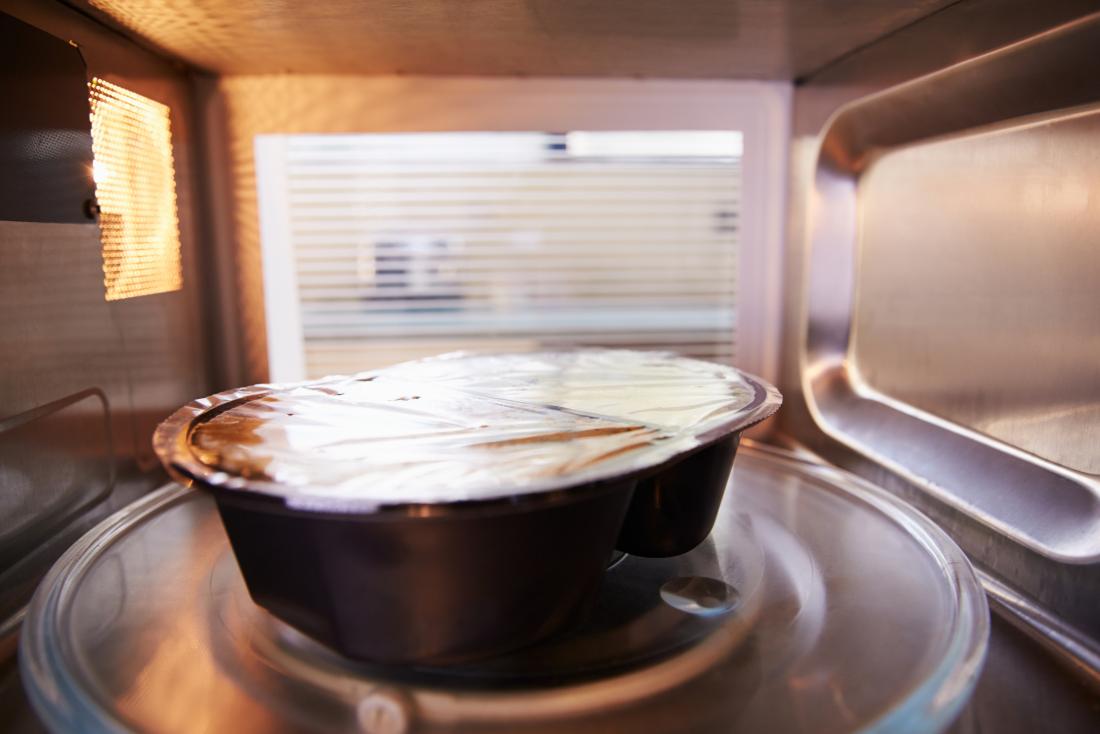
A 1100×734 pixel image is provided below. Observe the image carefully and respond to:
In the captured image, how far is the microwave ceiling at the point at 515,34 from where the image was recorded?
29.2 inches

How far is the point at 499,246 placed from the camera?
1.15m

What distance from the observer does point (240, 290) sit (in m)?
1.06

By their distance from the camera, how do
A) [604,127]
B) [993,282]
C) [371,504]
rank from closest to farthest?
[371,504]
[993,282]
[604,127]

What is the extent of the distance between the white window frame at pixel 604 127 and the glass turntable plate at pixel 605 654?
0.43 metres

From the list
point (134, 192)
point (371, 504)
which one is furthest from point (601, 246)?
point (371, 504)

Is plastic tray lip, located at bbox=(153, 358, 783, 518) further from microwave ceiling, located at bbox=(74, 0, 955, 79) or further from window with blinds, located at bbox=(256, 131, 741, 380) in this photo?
window with blinds, located at bbox=(256, 131, 741, 380)

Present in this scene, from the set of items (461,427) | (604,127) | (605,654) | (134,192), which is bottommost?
(605,654)

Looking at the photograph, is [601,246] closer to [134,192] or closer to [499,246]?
[499,246]

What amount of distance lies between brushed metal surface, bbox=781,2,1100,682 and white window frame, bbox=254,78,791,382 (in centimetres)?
4

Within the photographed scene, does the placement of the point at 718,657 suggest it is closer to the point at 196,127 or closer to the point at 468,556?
the point at 468,556

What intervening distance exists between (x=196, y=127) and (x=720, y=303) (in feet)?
2.67

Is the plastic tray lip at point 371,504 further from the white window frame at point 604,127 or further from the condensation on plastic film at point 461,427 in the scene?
the white window frame at point 604,127

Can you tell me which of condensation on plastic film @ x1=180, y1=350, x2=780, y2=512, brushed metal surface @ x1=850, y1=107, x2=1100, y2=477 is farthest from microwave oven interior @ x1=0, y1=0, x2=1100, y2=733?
condensation on plastic film @ x1=180, y1=350, x2=780, y2=512

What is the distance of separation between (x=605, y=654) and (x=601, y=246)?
732 millimetres
